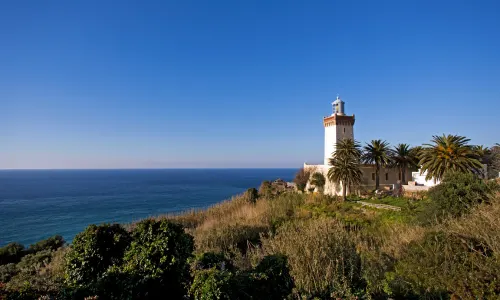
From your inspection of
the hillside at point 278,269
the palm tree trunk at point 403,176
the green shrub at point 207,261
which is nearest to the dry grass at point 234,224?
the green shrub at point 207,261

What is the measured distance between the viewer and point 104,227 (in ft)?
16.7

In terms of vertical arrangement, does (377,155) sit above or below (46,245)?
above

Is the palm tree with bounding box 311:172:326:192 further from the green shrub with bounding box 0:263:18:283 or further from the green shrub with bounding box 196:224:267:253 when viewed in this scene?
the green shrub with bounding box 0:263:18:283

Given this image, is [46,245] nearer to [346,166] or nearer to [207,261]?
[207,261]

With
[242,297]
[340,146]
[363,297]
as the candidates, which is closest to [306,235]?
[363,297]

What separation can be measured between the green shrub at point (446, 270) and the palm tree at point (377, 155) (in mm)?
18096

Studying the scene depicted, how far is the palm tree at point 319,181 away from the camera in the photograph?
24.7 meters

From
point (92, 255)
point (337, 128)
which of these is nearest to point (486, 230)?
point (92, 255)

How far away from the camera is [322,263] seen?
15.0 ft

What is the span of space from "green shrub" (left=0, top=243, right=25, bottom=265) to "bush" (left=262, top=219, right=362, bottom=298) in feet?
50.4

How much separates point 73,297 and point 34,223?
102ft

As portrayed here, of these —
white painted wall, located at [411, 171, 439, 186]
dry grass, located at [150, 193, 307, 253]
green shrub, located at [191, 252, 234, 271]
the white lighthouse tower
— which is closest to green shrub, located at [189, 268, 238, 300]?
green shrub, located at [191, 252, 234, 271]

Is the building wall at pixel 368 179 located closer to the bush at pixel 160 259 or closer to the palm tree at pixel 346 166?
the palm tree at pixel 346 166

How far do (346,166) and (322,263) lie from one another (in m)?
17.2
